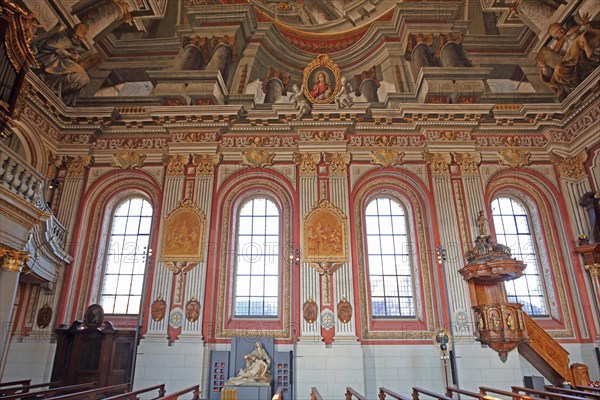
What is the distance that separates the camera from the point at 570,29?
1123cm

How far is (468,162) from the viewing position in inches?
491

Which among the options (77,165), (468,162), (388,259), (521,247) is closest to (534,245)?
(521,247)

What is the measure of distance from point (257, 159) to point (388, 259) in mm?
4877

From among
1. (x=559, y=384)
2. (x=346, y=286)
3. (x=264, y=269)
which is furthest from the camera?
(x=264, y=269)

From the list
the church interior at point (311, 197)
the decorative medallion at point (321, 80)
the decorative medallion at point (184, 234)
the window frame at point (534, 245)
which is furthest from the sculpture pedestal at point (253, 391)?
the decorative medallion at point (321, 80)

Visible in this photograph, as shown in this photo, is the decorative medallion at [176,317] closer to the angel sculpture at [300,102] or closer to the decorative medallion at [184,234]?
the decorative medallion at [184,234]

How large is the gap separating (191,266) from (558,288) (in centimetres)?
1005

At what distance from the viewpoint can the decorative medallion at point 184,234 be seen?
11430 millimetres

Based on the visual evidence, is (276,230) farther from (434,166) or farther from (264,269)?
(434,166)

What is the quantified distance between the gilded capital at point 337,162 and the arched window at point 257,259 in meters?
2.08

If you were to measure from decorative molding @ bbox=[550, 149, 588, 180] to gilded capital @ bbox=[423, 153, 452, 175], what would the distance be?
322 cm

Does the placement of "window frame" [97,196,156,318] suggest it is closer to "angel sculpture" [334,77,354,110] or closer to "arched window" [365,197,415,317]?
"arched window" [365,197,415,317]

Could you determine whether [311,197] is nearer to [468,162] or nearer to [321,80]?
[321,80]

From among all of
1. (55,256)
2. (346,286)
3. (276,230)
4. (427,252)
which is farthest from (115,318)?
(427,252)
